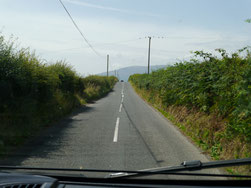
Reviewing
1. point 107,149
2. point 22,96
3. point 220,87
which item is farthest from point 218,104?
point 22,96

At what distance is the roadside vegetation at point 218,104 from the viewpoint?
6.65 meters

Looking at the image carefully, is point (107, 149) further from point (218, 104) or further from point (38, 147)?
point (218, 104)

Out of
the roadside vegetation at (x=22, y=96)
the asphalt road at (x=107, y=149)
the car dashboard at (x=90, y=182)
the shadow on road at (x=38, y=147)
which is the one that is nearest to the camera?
the car dashboard at (x=90, y=182)

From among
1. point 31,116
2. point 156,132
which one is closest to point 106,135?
point 156,132

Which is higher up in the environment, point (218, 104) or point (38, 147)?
point (218, 104)

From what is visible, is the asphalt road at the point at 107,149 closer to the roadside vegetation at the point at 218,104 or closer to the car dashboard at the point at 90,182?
the roadside vegetation at the point at 218,104

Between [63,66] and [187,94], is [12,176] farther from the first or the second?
[63,66]

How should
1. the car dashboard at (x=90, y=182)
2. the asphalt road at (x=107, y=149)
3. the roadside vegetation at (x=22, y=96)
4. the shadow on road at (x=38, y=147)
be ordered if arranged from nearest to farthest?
the car dashboard at (x=90, y=182), the asphalt road at (x=107, y=149), the shadow on road at (x=38, y=147), the roadside vegetation at (x=22, y=96)

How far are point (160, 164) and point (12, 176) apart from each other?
430cm

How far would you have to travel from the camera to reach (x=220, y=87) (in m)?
8.91

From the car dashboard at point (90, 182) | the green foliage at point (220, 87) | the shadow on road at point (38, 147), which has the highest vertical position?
the green foliage at point (220, 87)

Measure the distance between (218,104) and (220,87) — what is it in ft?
1.94

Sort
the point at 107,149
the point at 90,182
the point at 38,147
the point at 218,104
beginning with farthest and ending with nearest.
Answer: the point at 218,104
the point at 38,147
the point at 107,149
the point at 90,182

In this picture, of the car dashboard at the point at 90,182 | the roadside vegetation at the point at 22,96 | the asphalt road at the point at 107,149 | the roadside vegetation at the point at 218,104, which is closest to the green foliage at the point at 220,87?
the roadside vegetation at the point at 218,104
